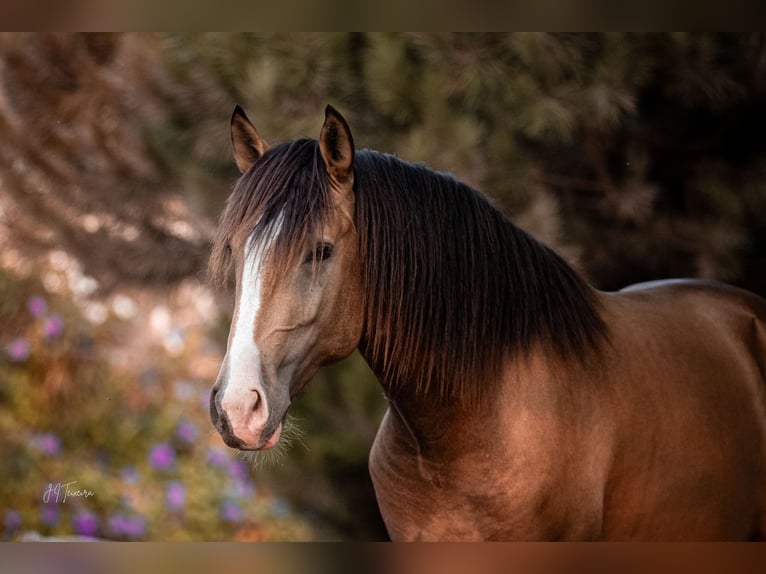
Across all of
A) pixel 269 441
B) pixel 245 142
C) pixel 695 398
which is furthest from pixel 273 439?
pixel 695 398

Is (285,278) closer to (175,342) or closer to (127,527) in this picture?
(127,527)

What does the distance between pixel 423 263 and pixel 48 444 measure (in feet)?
11.4

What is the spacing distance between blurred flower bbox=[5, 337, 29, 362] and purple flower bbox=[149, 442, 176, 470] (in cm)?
94

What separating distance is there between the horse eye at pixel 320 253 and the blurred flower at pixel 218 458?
311 centimetres

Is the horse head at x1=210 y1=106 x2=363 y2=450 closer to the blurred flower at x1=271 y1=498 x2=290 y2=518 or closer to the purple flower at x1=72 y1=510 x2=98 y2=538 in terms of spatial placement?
the blurred flower at x1=271 y1=498 x2=290 y2=518

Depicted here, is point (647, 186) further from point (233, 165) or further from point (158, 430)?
point (158, 430)

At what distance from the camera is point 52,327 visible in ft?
17.0

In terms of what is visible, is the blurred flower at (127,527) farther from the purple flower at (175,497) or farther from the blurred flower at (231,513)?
the blurred flower at (231,513)

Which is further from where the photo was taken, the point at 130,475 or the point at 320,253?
the point at 130,475

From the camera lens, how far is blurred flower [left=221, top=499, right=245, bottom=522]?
15.1ft

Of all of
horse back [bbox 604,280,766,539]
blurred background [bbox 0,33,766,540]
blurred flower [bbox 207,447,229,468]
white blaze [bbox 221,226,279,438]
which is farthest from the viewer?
blurred flower [bbox 207,447,229,468]

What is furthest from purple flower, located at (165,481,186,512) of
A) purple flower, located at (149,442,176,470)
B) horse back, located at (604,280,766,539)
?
horse back, located at (604,280,766,539)

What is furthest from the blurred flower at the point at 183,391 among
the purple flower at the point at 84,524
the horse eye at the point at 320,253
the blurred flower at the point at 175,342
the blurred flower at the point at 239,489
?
the horse eye at the point at 320,253
